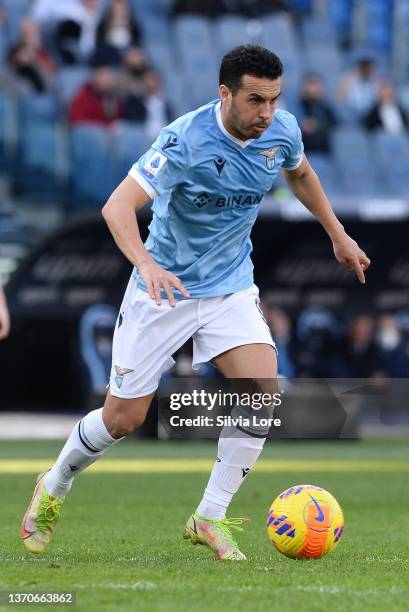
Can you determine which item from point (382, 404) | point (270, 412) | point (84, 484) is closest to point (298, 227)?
point (382, 404)

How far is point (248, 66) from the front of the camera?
23.0ft

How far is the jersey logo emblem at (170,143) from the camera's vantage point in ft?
23.4

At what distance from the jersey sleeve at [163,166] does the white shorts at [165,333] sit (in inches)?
24.8

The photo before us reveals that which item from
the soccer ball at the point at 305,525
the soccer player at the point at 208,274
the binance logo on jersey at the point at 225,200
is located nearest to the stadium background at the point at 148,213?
the soccer player at the point at 208,274

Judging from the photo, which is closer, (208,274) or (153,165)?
(153,165)

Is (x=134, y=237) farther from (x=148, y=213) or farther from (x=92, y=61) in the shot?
(x=92, y=61)

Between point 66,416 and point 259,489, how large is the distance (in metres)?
10.2

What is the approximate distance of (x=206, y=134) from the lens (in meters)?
7.21

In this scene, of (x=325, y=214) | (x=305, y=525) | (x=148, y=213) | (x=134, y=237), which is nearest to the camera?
(x=134, y=237)

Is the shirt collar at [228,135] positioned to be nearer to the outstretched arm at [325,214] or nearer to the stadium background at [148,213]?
the outstretched arm at [325,214]

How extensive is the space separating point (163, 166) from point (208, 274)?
69 cm

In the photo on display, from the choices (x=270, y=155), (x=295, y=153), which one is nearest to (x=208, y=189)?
(x=270, y=155)

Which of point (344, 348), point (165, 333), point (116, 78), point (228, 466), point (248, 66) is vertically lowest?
point (344, 348)

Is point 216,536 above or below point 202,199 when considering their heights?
below
